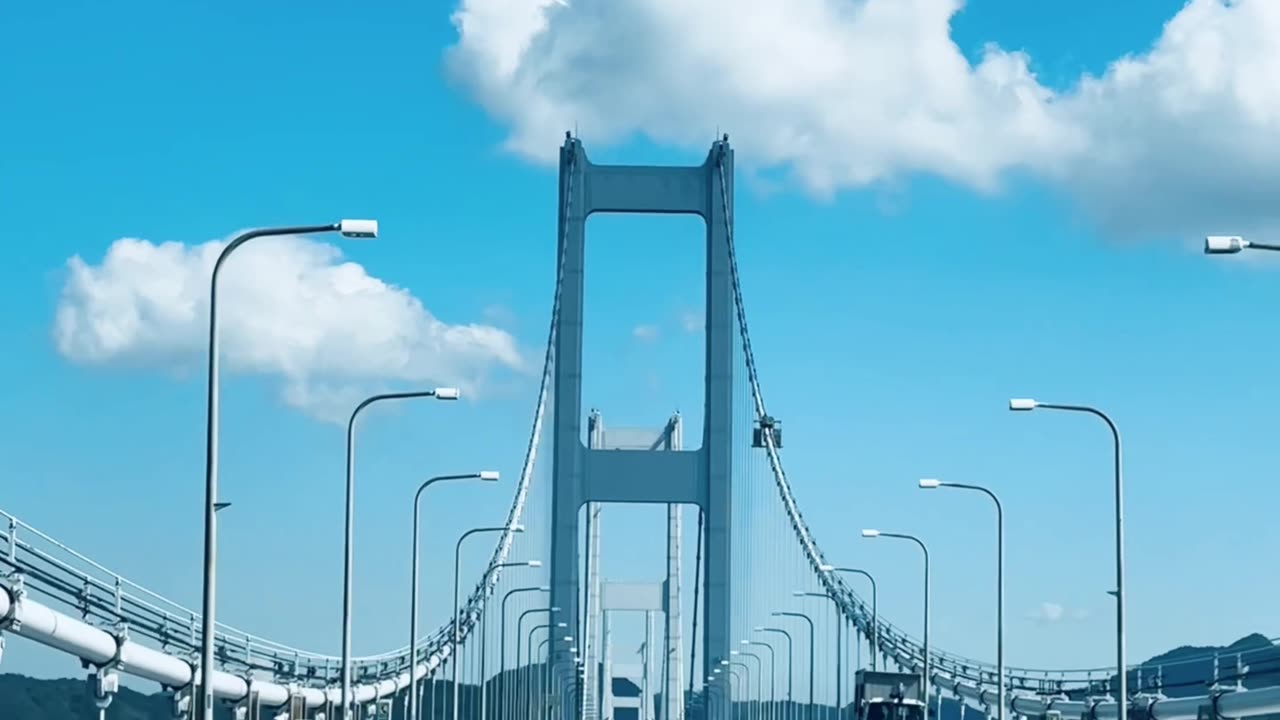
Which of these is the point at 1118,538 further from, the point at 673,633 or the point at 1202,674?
the point at 673,633

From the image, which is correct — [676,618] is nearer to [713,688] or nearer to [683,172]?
[713,688]

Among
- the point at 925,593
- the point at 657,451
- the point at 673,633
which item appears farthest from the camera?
the point at 673,633

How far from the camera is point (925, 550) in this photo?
5300 centimetres

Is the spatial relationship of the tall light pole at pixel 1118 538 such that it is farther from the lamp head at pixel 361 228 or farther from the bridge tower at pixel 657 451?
the bridge tower at pixel 657 451

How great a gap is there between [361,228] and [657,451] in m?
49.1

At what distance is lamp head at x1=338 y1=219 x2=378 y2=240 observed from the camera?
23109 millimetres

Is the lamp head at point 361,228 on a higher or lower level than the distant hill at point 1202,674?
higher

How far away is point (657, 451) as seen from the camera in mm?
72000

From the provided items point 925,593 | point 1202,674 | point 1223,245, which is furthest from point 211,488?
point 1202,674

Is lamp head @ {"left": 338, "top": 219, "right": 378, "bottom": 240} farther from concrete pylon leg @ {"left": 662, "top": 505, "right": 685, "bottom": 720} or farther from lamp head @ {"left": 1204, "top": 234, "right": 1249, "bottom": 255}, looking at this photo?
concrete pylon leg @ {"left": 662, "top": 505, "right": 685, "bottom": 720}

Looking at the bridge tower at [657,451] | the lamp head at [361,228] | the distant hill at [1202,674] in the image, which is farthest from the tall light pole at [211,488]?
the bridge tower at [657,451]

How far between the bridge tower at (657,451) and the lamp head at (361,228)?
46.7 m

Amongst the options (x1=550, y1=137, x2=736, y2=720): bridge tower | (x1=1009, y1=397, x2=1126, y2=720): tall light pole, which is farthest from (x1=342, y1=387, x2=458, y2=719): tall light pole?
(x1=550, y1=137, x2=736, y2=720): bridge tower

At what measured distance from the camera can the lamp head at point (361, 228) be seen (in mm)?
23109
